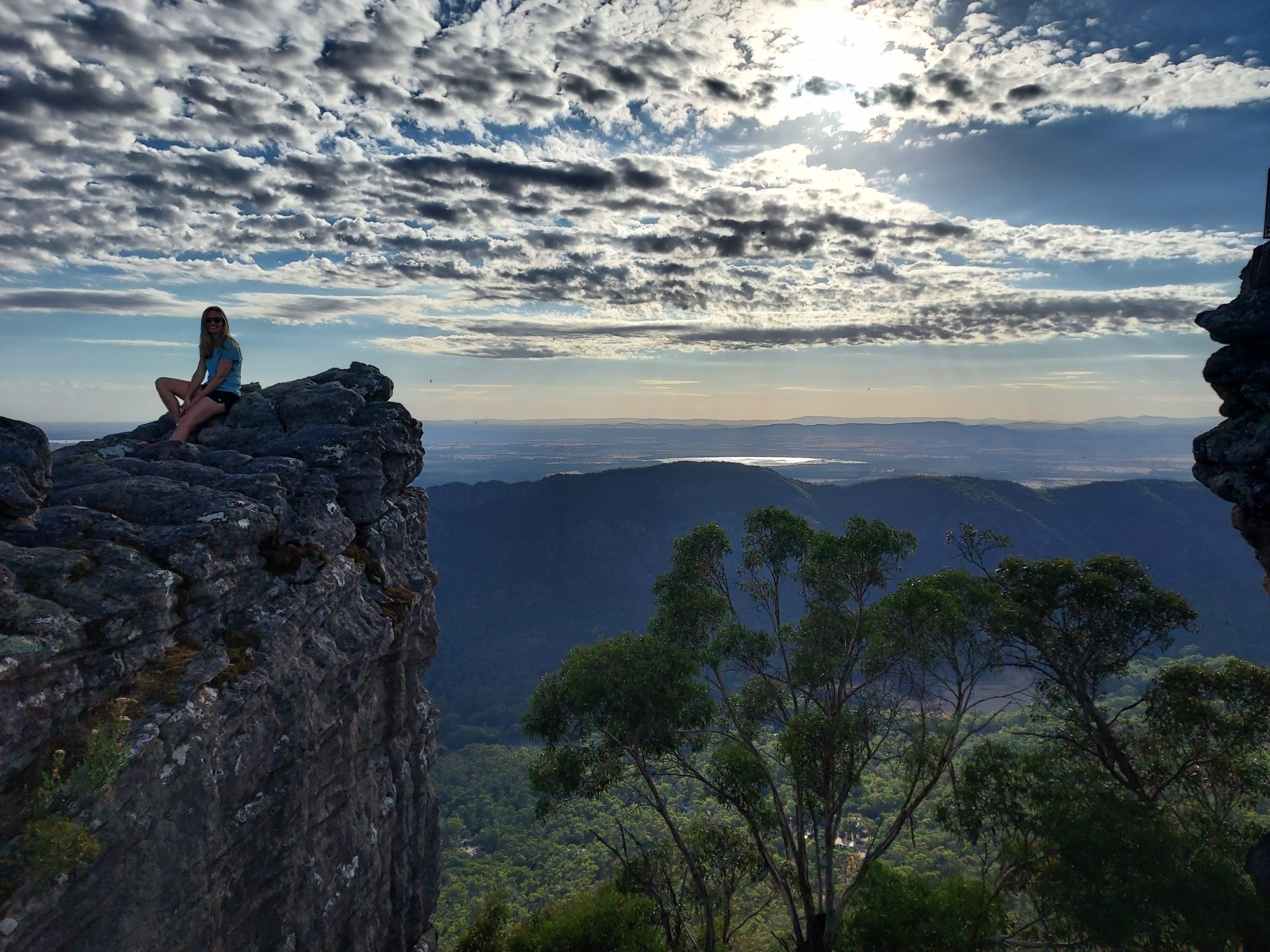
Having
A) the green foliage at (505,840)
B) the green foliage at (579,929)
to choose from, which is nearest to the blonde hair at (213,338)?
the green foliage at (579,929)

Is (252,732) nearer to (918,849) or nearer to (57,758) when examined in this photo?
(57,758)

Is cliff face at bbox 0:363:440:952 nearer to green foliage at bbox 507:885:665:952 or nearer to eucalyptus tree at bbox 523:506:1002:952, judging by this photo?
green foliage at bbox 507:885:665:952

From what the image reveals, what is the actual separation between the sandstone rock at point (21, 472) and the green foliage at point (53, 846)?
19.1ft

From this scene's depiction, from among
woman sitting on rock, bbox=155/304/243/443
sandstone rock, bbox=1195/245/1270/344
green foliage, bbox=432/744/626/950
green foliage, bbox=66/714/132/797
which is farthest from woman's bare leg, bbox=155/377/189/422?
green foliage, bbox=432/744/626/950

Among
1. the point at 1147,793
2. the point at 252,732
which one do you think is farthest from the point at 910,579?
the point at 252,732

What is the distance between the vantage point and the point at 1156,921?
15555 millimetres

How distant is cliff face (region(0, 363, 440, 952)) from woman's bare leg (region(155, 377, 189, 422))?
3.78 feet

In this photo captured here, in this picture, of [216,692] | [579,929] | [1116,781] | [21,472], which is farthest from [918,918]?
[21,472]

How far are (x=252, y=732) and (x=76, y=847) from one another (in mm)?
3708

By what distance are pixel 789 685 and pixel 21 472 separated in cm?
2260

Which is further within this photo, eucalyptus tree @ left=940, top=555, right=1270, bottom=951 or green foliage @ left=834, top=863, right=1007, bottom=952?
green foliage @ left=834, top=863, right=1007, bottom=952

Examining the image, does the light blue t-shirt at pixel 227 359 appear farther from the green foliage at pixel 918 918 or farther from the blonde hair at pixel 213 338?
the green foliage at pixel 918 918

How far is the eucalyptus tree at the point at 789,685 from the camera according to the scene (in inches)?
856

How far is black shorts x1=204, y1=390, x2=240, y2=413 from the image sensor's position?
20.0 metres
